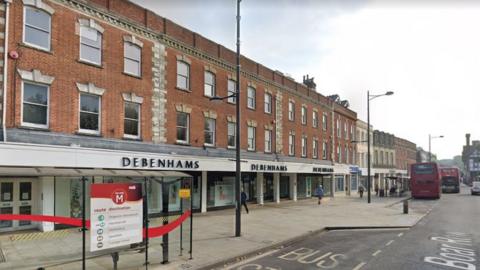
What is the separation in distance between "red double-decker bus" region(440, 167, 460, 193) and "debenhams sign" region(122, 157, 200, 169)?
161 ft

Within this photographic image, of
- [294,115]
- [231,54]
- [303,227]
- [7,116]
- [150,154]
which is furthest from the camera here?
[294,115]

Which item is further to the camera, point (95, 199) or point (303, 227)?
point (303, 227)

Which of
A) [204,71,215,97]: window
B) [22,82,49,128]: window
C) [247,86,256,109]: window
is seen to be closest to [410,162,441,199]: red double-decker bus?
[247,86,256,109]: window

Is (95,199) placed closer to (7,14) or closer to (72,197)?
(72,197)

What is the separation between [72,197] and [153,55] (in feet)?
26.8

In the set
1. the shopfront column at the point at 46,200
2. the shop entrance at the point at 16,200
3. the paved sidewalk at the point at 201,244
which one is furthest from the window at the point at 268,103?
the shop entrance at the point at 16,200

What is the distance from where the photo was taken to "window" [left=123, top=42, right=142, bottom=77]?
18438 mm

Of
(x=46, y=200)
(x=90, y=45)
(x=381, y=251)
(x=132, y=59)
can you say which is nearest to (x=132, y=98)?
(x=132, y=59)

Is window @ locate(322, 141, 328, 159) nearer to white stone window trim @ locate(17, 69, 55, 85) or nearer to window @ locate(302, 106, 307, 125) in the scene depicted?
window @ locate(302, 106, 307, 125)

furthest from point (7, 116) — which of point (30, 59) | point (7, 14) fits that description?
point (7, 14)

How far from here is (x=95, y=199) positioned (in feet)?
27.7

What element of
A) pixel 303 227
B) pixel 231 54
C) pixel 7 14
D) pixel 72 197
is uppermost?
pixel 231 54

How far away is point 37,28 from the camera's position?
14.8 metres

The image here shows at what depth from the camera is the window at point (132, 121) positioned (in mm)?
18234
